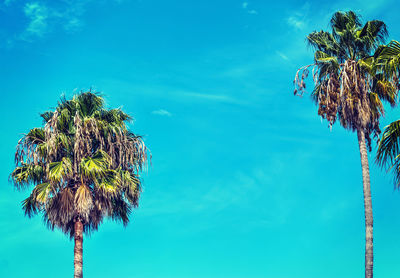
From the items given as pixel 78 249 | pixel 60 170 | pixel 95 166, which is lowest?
pixel 78 249

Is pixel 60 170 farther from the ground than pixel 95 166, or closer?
closer

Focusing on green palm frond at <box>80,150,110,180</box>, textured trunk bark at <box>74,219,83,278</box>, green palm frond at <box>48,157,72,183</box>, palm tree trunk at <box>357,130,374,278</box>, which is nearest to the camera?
palm tree trunk at <box>357,130,374,278</box>

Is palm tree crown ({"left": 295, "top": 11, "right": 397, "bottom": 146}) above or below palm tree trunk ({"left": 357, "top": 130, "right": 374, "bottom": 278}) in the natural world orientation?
above

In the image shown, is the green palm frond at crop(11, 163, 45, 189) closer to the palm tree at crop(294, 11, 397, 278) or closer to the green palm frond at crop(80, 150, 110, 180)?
the green palm frond at crop(80, 150, 110, 180)

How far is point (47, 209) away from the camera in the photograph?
29.5 meters

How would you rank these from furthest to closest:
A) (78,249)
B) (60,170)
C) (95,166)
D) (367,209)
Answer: (95,166) < (78,249) < (60,170) < (367,209)

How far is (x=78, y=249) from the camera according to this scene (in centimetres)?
2933

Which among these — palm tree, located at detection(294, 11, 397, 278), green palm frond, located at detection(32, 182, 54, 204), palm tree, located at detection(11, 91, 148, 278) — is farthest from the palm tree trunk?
green palm frond, located at detection(32, 182, 54, 204)

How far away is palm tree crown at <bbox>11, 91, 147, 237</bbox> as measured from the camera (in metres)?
29.4

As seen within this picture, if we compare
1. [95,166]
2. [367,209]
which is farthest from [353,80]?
[95,166]

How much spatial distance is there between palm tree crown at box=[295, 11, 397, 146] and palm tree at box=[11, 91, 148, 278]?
418 inches

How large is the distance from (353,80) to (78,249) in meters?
16.6

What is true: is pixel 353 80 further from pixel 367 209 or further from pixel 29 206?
pixel 29 206

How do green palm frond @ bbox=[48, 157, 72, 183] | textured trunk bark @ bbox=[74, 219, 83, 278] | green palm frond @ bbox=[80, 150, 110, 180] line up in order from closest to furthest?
green palm frond @ bbox=[48, 157, 72, 183]
textured trunk bark @ bbox=[74, 219, 83, 278]
green palm frond @ bbox=[80, 150, 110, 180]
